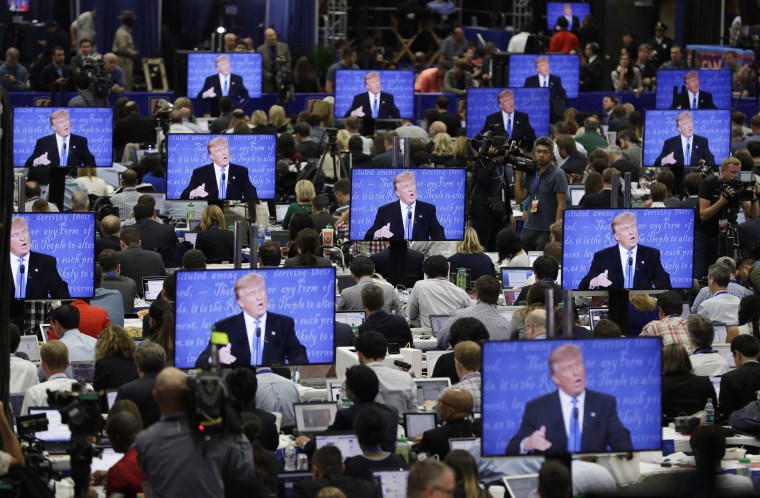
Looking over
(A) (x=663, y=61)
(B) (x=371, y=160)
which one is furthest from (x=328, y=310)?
(A) (x=663, y=61)

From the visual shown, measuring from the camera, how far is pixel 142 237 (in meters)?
15.1

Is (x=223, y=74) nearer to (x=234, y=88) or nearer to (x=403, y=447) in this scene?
(x=234, y=88)

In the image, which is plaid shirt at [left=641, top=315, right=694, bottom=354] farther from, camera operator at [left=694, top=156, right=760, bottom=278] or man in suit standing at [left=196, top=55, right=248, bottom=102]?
man in suit standing at [left=196, top=55, right=248, bottom=102]

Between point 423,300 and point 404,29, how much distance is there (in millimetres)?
21589

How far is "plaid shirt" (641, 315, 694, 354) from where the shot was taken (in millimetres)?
11469

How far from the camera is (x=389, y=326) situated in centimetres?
1175

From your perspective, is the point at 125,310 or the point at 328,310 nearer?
the point at 328,310

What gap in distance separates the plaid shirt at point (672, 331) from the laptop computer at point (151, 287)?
14.1ft

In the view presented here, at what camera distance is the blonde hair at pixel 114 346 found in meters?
10.5

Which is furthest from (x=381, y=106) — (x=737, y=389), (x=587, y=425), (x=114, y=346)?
(x=587, y=425)

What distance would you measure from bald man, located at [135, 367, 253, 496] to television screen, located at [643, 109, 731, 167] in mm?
11894

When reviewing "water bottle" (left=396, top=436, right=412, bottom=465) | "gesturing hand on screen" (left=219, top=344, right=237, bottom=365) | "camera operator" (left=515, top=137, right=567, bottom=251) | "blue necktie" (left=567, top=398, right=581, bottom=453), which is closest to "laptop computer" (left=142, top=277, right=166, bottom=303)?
"gesturing hand on screen" (left=219, top=344, right=237, bottom=365)

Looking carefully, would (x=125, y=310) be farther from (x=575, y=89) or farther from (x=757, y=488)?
(x=575, y=89)

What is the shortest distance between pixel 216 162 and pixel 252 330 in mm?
5543
